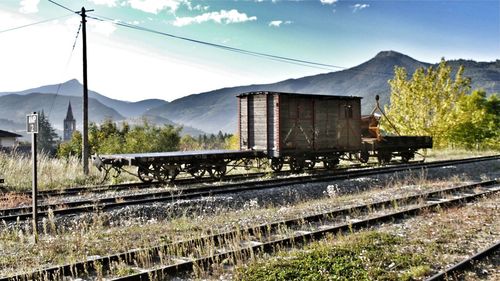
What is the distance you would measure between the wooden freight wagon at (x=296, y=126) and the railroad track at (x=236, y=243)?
7.14 metres

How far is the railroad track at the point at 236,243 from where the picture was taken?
569cm

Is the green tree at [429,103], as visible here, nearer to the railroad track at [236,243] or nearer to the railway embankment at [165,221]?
the railway embankment at [165,221]

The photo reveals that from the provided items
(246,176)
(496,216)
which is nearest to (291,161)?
(246,176)

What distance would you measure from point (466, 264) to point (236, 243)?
11.1 feet

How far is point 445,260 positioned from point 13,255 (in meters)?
6.67

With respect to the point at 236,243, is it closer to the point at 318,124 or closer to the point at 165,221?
the point at 165,221

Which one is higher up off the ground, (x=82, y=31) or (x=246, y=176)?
(x=82, y=31)

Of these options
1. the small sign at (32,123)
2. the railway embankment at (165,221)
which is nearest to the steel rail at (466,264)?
the railway embankment at (165,221)

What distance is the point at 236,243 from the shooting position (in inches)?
261

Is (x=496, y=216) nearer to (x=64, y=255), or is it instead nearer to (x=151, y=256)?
(x=151, y=256)

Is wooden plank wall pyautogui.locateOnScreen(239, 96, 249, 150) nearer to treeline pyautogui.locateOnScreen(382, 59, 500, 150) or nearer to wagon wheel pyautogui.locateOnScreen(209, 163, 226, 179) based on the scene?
wagon wheel pyautogui.locateOnScreen(209, 163, 226, 179)

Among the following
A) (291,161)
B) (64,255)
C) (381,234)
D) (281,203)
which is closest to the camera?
(64,255)

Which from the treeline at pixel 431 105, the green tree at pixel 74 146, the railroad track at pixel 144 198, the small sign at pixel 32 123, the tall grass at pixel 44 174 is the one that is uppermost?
the treeline at pixel 431 105

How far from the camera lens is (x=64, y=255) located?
6586 mm
